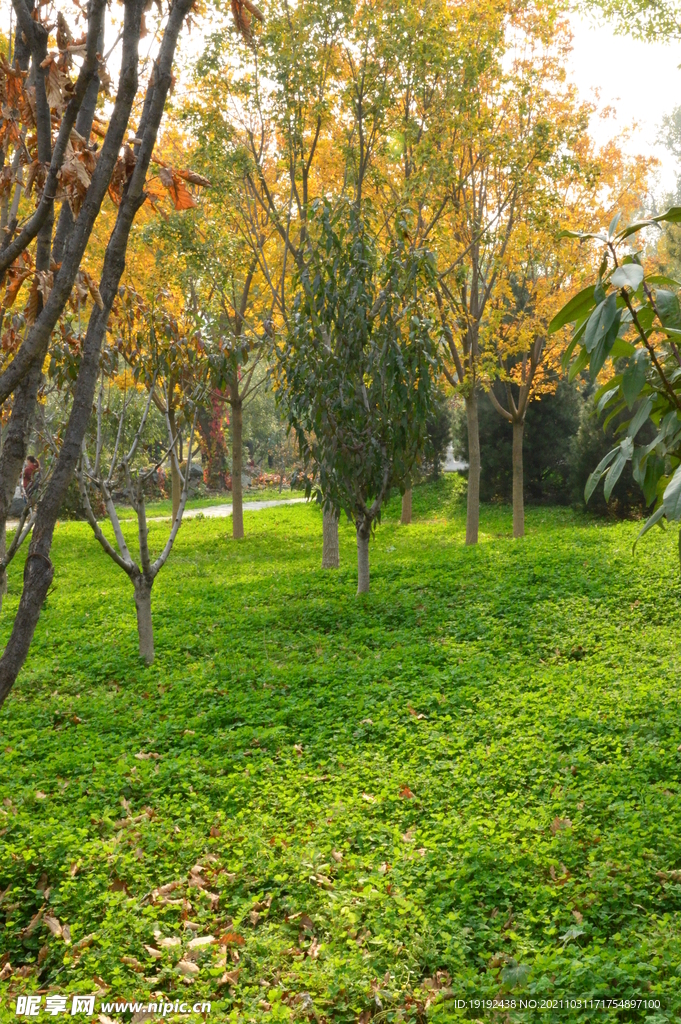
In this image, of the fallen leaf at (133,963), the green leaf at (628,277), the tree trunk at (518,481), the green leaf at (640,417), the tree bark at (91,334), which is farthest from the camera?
the tree trunk at (518,481)

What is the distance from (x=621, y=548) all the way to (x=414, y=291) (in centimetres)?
459

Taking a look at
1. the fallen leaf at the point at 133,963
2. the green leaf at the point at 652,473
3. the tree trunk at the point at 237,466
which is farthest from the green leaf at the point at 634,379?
the tree trunk at the point at 237,466

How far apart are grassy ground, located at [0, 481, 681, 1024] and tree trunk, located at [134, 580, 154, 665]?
0.53 feet

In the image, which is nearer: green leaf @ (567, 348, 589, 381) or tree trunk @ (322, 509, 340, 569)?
green leaf @ (567, 348, 589, 381)

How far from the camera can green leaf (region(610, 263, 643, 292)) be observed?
7.23 feet

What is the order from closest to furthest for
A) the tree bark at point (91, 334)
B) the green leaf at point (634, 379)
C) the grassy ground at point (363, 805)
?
the green leaf at point (634, 379) → the tree bark at point (91, 334) → the grassy ground at point (363, 805)

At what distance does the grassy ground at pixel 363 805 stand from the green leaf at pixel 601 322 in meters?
2.49

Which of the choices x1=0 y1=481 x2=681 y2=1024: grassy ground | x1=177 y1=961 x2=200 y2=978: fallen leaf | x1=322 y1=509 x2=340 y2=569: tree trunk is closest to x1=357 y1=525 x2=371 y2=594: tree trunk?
x1=0 y1=481 x2=681 y2=1024: grassy ground

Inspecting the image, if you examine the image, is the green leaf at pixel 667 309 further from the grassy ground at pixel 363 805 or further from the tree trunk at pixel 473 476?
the tree trunk at pixel 473 476

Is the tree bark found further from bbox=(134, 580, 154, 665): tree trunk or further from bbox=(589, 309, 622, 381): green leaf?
bbox=(134, 580, 154, 665): tree trunk

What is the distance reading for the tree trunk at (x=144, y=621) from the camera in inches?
299

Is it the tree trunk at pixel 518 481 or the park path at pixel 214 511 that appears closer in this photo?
the tree trunk at pixel 518 481

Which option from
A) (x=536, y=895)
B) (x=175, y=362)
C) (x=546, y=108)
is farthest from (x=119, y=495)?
(x=536, y=895)

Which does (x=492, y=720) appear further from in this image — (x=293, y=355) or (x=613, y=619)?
(x=293, y=355)
